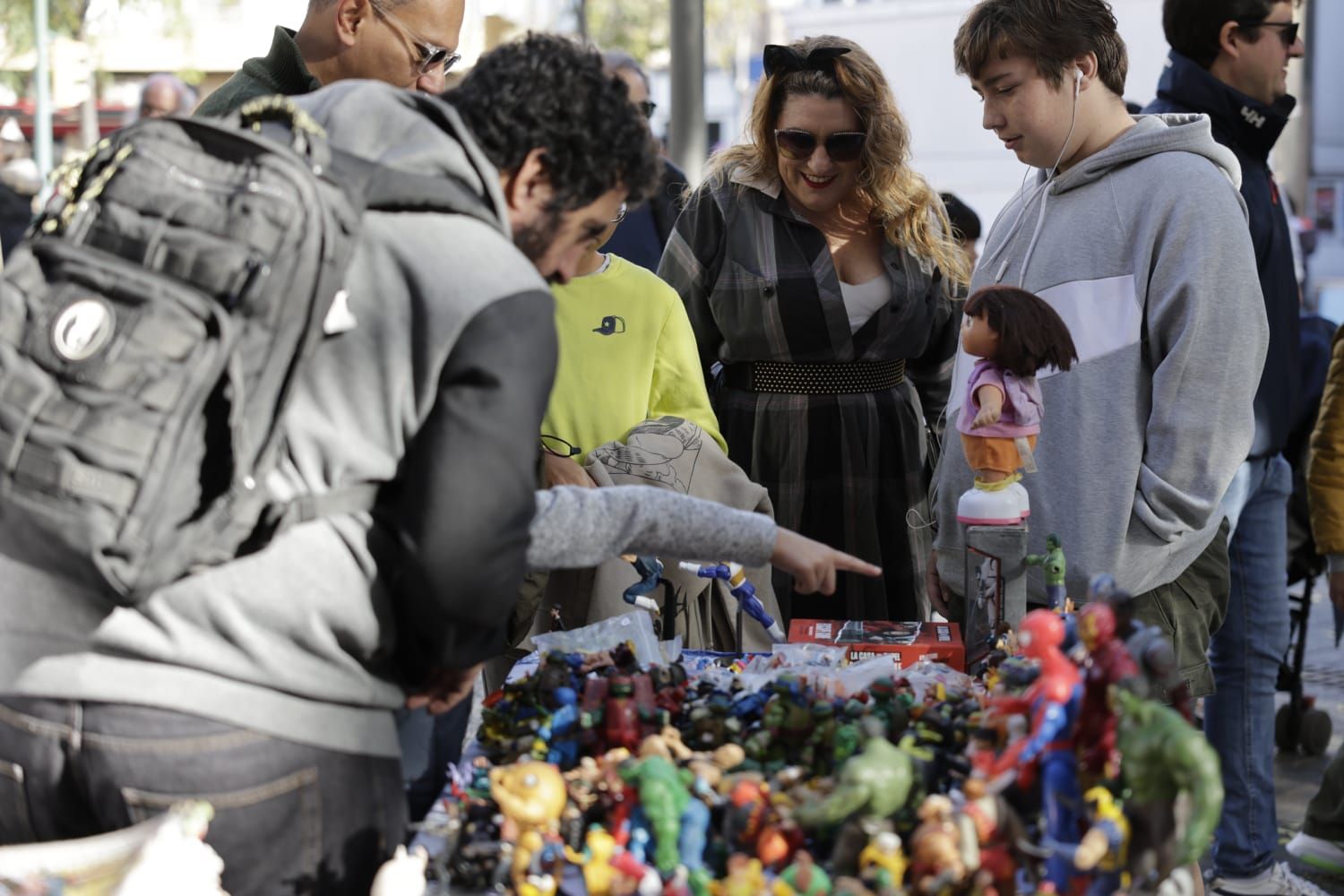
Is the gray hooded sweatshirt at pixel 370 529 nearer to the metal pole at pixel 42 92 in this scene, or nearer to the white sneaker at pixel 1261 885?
the white sneaker at pixel 1261 885

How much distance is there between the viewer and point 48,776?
160 cm

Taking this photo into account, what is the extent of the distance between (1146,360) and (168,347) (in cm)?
184

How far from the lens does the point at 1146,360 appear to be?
2.66m

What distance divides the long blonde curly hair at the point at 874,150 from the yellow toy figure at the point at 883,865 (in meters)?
2.13

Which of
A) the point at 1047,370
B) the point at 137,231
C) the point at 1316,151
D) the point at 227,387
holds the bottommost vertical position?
the point at 1316,151

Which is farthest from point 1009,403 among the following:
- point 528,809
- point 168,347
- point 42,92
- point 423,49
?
point 42,92

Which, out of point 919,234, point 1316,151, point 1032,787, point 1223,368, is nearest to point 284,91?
point 919,234

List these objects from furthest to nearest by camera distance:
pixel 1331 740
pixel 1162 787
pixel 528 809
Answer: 1. pixel 1331 740
2. pixel 528 809
3. pixel 1162 787

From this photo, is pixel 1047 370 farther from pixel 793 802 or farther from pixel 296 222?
pixel 296 222

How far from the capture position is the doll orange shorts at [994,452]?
2.27 metres

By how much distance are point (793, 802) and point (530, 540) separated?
43 cm

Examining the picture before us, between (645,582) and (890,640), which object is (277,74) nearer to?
(645,582)

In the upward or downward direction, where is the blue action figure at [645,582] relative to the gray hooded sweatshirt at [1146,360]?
downward

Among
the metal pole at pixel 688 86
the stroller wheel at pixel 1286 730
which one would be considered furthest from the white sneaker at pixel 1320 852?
the metal pole at pixel 688 86
